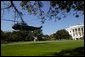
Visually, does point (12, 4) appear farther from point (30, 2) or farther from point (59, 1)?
point (59, 1)

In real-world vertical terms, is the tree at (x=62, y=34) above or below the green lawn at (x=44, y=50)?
below

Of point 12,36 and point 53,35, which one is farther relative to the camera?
point 53,35

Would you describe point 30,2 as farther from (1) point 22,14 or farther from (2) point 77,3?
(2) point 77,3

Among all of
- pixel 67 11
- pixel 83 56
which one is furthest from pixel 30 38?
pixel 83 56

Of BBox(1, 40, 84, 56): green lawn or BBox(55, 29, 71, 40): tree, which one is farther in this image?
BBox(55, 29, 71, 40): tree

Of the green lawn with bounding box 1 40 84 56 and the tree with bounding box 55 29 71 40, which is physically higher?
the green lawn with bounding box 1 40 84 56

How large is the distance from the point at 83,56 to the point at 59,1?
7.73 metres

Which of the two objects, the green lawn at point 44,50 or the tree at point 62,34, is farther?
the tree at point 62,34

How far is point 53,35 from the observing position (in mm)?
133500

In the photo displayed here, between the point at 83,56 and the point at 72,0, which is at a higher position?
the point at 72,0

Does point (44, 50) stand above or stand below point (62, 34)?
above

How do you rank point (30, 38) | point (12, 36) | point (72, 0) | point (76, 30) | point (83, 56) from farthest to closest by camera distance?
point (76, 30) < point (30, 38) < point (12, 36) < point (72, 0) < point (83, 56)

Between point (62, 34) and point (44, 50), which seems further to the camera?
point (62, 34)

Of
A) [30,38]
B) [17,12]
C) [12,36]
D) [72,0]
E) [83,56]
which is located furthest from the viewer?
[30,38]
